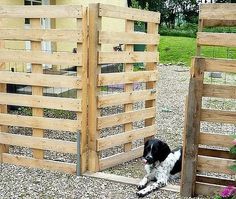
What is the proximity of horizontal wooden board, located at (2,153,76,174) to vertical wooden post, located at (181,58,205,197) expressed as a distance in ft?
5.10

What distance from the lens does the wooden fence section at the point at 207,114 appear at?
4230 millimetres

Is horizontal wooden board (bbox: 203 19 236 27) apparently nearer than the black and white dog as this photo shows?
Yes

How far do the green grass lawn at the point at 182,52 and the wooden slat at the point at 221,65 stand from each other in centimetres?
1458

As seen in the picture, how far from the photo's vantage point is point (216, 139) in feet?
14.8

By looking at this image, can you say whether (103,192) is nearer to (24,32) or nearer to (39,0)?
(24,32)

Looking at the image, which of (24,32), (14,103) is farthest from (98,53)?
(14,103)

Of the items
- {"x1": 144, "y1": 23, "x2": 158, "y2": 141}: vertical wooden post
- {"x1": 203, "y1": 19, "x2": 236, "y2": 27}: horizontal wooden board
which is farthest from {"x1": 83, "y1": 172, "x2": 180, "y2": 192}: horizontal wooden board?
{"x1": 203, "y1": 19, "x2": 236, "y2": 27}: horizontal wooden board

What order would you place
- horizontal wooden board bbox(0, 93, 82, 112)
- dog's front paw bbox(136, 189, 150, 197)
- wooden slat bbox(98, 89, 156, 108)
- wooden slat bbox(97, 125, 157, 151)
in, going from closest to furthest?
1. dog's front paw bbox(136, 189, 150, 197)
2. horizontal wooden board bbox(0, 93, 82, 112)
3. wooden slat bbox(98, 89, 156, 108)
4. wooden slat bbox(97, 125, 157, 151)

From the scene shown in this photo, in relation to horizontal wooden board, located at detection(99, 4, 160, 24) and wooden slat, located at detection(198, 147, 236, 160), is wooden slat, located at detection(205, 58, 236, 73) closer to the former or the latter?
wooden slat, located at detection(198, 147, 236, 160)

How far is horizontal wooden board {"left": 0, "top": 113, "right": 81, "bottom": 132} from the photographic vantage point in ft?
17.0

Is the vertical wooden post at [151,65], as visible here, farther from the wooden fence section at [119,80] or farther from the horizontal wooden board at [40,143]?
the horizontal wooden board at [40,143]

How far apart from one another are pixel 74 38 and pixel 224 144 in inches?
87.3

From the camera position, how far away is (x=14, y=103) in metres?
5.43

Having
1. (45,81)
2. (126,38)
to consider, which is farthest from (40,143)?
(126,38)
